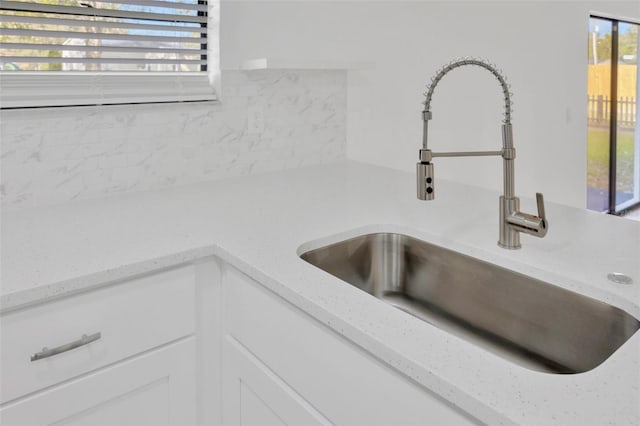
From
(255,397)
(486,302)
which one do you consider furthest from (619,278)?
(255,397)

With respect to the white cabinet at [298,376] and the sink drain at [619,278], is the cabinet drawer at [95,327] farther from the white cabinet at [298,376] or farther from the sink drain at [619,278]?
the sink drain at [619,278]

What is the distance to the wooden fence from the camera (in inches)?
174

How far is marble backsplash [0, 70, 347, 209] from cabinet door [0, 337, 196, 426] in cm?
68

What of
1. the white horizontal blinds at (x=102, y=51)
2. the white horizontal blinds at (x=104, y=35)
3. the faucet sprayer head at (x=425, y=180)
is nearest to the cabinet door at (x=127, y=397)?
the faucet sprayer head at (x=425, y=180)

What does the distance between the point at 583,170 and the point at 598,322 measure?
2.69 metres

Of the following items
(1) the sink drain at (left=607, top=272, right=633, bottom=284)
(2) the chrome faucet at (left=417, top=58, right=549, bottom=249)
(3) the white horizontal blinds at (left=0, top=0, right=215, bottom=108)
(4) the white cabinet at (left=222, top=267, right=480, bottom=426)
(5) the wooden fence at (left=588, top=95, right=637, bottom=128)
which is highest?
(5) the wooden fence at (left=588, top=95, right=637, bottom=128)

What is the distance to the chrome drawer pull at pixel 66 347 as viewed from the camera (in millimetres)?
967

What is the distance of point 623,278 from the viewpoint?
96 cm

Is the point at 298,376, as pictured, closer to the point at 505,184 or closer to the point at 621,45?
the point at 505,184

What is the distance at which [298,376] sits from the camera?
0.96 metres

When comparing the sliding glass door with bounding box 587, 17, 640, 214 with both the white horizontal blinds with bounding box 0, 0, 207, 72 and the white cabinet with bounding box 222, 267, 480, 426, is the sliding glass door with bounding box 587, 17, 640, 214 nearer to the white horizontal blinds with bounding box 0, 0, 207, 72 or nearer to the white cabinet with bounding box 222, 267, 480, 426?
the white horizontal blinds with bounding box 0, 0, 207, 72

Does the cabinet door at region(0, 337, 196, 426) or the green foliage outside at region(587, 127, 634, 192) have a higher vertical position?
the green foliage outside at region(587, 127, 634, 192)

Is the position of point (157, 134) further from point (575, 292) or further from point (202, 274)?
point (575, 292)

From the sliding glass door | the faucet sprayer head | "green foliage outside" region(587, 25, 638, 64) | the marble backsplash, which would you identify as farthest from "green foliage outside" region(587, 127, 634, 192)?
the faucet sprayer head
